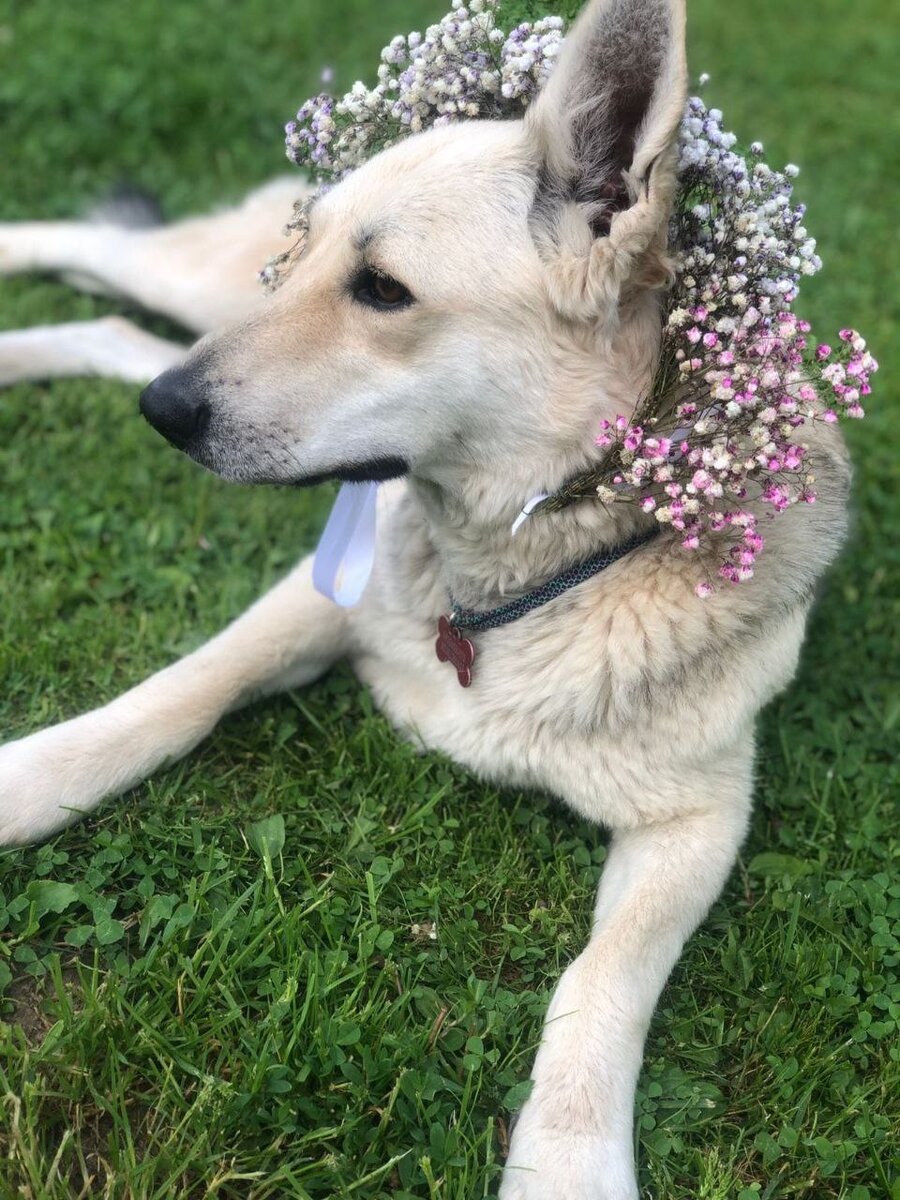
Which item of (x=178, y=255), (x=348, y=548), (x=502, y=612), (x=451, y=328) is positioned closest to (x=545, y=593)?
(x=502, y=612)

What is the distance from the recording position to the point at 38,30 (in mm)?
5688

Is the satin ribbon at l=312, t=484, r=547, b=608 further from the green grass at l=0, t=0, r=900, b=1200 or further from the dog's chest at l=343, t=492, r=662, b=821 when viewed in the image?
the green grass at l=0, t=0, r=900, b=1200

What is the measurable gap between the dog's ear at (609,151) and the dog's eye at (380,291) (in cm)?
31

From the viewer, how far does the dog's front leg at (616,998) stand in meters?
1.97

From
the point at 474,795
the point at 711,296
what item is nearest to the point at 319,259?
the point at 711,296

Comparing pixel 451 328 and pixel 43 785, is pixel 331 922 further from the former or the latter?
pixel 451 328

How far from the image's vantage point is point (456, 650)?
2.69m

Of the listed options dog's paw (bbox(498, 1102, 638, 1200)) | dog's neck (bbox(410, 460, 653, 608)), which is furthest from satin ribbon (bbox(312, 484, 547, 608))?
dog's paw (bbox(498, 1102, 638, 1200))

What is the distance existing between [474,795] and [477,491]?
2.74 feet

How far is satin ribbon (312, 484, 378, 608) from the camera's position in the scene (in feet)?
8.52

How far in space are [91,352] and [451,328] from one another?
86.6 inches

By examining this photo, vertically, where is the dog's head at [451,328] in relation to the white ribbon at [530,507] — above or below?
above

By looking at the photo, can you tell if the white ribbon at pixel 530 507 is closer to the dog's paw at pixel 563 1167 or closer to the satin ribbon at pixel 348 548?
the satin ribbon at pixel 348 548

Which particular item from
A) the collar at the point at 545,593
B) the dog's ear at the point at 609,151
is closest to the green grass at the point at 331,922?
the collar at the point at 545,593
